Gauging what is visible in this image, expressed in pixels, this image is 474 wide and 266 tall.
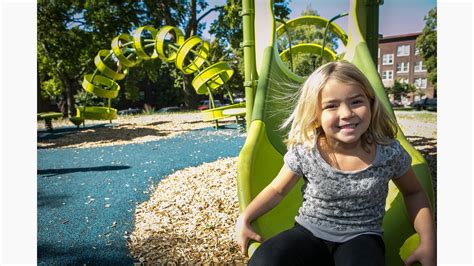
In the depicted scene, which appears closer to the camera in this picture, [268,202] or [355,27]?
[268,202]

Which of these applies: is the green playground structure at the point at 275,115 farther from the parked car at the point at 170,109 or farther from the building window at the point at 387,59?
the parked car at the point at 170,109

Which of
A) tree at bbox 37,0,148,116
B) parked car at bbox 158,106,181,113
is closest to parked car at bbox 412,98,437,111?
parked car at bbox 158,106,181,113

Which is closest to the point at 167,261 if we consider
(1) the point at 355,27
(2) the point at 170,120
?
(1) the point at 355,27

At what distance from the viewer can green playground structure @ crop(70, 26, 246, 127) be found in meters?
2.19

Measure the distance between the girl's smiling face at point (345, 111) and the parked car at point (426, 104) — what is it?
144 cm

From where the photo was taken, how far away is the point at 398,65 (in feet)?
7.25

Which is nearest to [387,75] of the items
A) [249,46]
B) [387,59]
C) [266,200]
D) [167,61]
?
[387,59]

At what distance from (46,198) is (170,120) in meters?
2.09

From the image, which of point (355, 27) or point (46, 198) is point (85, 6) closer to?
point (46, 198)

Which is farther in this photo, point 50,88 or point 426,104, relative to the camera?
point 50,88

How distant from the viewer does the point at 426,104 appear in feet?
7.09

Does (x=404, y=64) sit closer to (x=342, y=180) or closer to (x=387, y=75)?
(x=387, y=75)

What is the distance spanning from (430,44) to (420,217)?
1383 mm

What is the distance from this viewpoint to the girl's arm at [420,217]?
3.16ft
